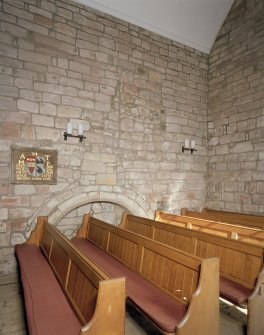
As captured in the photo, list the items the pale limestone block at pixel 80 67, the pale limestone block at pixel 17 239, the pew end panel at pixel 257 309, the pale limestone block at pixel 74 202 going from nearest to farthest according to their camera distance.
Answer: the pew end panel at pixel 257 309 → the pale limestone block at pixel 17 239 → the pale limestone block at pixel 74 202 → the pale limestone block at pixel 80 67

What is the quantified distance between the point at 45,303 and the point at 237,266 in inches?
69.8

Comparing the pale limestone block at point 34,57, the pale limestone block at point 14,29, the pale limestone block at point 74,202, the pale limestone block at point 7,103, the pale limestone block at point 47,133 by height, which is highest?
the pale limestone block at point 14,29

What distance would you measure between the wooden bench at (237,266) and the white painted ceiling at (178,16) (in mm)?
3963

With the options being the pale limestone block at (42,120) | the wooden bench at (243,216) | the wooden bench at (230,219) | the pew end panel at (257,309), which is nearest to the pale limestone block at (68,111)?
the pale limestone block at (42,120)

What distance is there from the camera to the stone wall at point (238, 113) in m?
4.67

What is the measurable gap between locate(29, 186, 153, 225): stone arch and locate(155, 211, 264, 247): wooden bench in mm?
477

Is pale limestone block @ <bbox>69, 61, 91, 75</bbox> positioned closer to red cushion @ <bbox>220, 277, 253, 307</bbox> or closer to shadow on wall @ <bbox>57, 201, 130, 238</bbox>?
shadow on wall @ <bbox>57, 201, 130, 238</bbox>

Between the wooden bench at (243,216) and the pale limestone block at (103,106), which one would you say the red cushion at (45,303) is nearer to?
the pale limestone block at (103,106)

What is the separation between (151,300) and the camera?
208 cm

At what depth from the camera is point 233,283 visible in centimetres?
246

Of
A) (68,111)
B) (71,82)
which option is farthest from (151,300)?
(71,82)

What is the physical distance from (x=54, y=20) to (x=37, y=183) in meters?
2.64

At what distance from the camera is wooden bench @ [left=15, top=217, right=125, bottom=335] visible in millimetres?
1534

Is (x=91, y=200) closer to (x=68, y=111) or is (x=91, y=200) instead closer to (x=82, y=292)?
(x=68, y=111)
